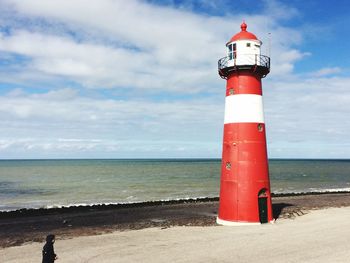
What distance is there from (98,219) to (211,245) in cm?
1144

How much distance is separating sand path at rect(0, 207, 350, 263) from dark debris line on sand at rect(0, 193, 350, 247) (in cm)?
225

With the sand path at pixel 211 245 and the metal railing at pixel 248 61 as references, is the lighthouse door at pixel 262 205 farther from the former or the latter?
the metal railing at pixel 248 61

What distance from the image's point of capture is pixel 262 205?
18.6 m

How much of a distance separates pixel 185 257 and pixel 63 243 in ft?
20.9

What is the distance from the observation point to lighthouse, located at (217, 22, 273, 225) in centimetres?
1794

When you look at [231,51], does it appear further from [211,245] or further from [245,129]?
[211,245]

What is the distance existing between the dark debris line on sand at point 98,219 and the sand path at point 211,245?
2248mm

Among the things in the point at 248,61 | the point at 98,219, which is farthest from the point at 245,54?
the point at 98,219

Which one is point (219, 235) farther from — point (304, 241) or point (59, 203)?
point (59, 203)

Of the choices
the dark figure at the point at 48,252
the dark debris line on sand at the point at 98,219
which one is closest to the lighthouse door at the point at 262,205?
the dark debris line on sand at the point at 98,219

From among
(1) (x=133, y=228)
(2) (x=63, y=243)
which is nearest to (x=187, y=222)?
(1) (x=133, y=228)

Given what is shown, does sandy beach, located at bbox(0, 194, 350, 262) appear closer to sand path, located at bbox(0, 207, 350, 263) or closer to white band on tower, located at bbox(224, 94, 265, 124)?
sand path, located at bbox(0, 207, 350, 263)

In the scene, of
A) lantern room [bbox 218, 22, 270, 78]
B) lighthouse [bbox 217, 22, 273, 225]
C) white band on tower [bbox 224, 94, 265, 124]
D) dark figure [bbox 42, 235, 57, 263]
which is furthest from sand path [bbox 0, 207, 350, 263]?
lantern room [bbox 218, 22, 270, 78]

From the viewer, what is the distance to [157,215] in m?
25.4
